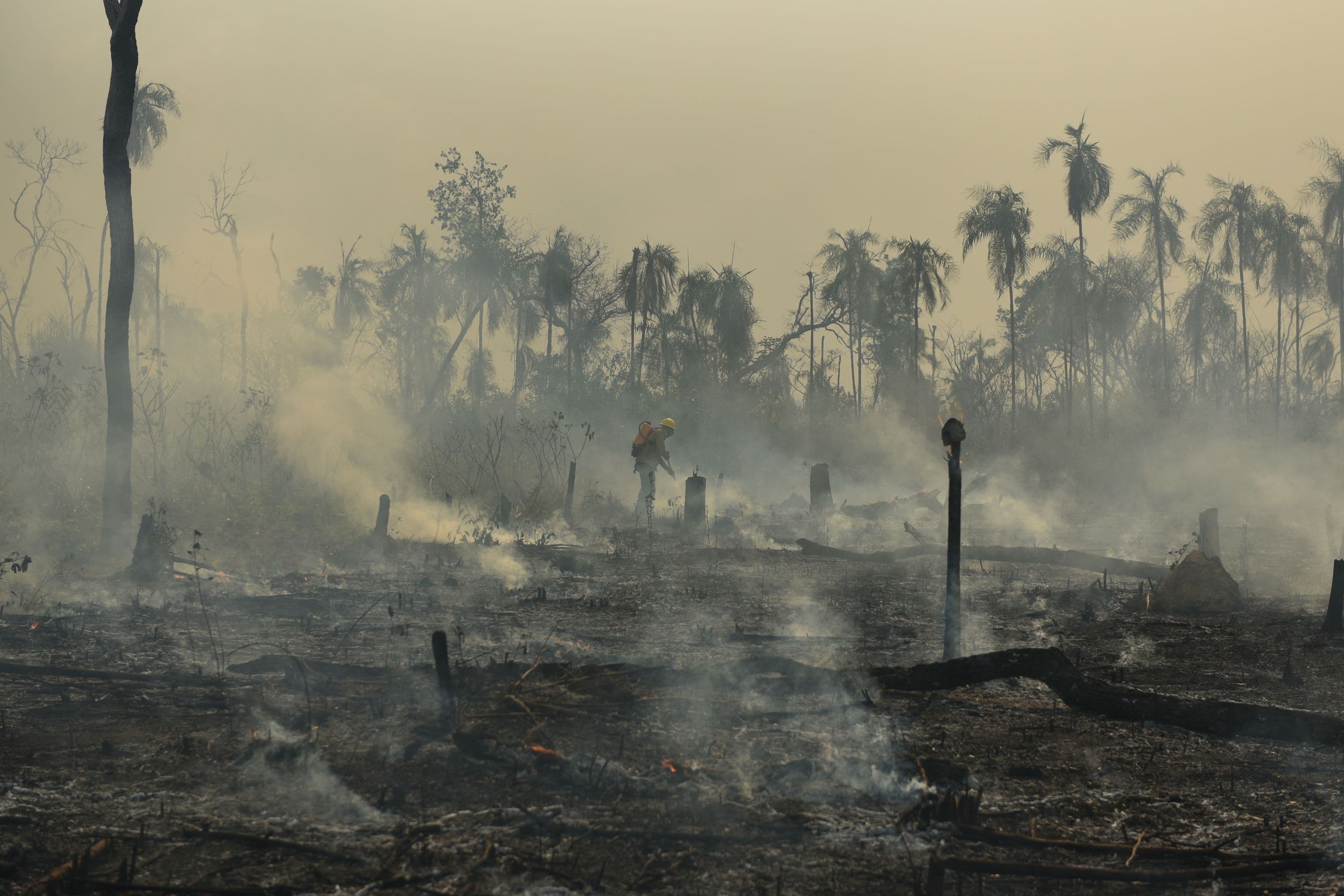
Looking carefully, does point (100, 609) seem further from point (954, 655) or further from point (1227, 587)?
point (1227, 587)

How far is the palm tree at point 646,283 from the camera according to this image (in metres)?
39.1

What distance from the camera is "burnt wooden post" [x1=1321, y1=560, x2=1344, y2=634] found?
8.25 metres

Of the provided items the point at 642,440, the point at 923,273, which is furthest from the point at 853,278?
the point at 642,440

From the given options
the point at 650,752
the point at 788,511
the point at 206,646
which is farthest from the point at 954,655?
the point at 788,511

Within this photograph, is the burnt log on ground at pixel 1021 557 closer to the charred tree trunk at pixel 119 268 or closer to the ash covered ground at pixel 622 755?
the ash covered ground at pixel 622 755

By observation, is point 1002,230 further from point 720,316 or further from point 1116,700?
point 1116,700

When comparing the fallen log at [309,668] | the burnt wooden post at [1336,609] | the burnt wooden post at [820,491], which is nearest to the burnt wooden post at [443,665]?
the fallen log at [309,668]

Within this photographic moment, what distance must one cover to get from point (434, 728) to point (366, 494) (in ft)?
40.8

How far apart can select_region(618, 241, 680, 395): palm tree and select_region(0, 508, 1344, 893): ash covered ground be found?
30.7 meters

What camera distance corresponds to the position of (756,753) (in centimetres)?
510

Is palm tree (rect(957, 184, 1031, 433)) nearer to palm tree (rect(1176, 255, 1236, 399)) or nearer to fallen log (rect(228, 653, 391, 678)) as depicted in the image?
palm tree (rect(1176, 255, 1236, 399))

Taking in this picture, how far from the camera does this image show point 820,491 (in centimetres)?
2012

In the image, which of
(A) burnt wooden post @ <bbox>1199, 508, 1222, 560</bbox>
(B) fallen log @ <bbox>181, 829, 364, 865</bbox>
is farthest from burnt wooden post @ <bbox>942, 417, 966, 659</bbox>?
(A) burnt wooden post @ <bbox>1199, 508, 1222, 560</bbox>

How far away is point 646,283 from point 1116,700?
3490 centimetres
